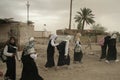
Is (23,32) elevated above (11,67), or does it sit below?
above

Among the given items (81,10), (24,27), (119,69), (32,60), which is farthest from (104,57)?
(81,10)

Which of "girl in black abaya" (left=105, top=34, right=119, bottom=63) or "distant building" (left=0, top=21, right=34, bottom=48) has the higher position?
"distant building" (left=0, top=21, right=34, bottom=48)

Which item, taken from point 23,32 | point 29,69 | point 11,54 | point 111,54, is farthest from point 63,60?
point 23,32

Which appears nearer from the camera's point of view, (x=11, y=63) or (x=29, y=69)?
(x=29, y=69)

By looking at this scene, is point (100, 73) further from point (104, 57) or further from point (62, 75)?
point (104, 57)

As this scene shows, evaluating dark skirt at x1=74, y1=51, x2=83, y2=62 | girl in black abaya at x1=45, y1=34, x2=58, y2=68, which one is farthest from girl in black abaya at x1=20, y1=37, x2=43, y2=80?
dark skirt at x1=74, y1=51, x2=83, y2=62

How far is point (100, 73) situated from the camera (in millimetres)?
13969

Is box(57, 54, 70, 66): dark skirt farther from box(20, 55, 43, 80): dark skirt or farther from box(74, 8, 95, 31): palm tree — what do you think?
box(74, 8, 95, 31): palm tree

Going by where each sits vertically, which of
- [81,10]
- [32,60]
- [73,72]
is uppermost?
[81,10]

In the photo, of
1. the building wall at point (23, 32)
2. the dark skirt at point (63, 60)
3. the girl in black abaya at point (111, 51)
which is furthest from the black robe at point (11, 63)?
the building wall at point (23, 32)

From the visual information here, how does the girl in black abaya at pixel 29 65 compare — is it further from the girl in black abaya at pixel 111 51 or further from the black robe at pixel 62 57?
the girl in black abaya at pixel 111 51

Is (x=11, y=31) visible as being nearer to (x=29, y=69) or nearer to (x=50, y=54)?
(x=50, y=54)

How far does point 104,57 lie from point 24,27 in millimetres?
7534

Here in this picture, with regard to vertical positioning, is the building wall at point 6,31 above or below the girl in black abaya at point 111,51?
above
